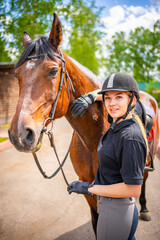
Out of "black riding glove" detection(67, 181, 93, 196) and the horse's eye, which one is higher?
the horse's eye

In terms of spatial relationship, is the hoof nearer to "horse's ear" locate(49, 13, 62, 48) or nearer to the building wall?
"horse's ear" locate(49, 13, 62, 48)

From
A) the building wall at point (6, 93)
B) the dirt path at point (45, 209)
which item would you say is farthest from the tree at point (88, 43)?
the dirt path at point (45, 209)

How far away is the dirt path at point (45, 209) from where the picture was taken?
9.11 feet

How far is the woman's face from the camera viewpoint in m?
1.25

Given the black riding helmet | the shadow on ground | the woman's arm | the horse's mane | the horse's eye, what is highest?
the horse's mane

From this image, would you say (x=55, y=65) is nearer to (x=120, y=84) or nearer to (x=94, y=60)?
(x=120, y=84)

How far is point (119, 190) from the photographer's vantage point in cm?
111

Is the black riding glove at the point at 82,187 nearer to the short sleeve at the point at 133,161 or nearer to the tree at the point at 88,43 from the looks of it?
the short sleeve at the point at 133,161

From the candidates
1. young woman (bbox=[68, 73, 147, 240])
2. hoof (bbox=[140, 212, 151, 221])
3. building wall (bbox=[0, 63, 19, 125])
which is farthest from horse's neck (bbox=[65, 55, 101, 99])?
building wall (bbox=[0, 63, 19, 125])

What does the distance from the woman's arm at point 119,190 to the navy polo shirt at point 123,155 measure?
5 cm

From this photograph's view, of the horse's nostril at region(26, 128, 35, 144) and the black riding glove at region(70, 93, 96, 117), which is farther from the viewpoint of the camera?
the black riding glove at region(70, 93, 96, 117)

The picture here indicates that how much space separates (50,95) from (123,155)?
2.76 feet

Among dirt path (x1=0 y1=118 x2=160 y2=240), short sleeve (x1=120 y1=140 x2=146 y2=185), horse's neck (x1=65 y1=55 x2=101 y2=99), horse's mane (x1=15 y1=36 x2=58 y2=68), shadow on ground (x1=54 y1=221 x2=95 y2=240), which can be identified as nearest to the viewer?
short sleeve (x1=120 y1=140 x2=146 y2=185)

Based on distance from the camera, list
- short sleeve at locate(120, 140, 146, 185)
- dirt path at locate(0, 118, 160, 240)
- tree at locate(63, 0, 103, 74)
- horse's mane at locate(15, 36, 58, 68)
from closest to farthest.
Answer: short sleeve at locate(120, 140, 146, 185)
horse's mane at locate(15, 36, 58, 68)
dirt path at locate(0, 118, 160, 240)
tree at locate(63, 0, 103, 74)
